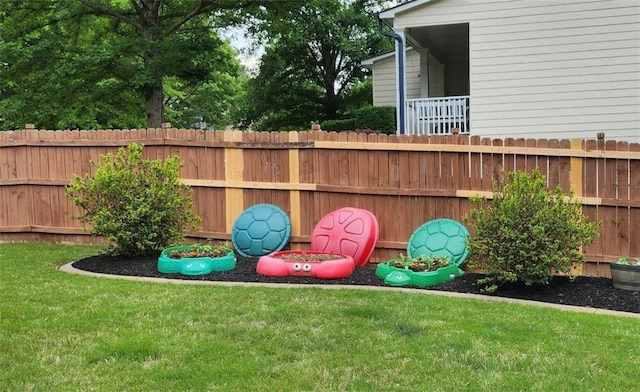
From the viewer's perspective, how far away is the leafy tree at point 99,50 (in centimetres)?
1556

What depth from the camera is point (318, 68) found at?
75.4 feet

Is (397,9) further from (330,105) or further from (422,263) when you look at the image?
(330,105)

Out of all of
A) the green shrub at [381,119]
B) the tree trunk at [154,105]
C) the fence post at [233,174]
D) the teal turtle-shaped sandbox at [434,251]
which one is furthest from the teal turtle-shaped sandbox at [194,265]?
the tree trunk at [154,105]

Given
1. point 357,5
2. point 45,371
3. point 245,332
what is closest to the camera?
point 45,371

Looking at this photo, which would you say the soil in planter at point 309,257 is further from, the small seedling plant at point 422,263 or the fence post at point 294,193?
the fence post at point 294,193

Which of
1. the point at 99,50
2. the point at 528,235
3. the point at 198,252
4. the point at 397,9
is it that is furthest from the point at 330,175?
the point at 99,50

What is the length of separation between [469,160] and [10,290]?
5.08m

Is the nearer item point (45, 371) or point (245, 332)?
point (45, 371)

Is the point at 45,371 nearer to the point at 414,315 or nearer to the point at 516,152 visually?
the point at 414,315

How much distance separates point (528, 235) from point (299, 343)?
2.67 m

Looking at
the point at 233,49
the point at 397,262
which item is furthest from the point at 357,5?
the point at 397,262

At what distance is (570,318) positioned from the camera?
5031 mm

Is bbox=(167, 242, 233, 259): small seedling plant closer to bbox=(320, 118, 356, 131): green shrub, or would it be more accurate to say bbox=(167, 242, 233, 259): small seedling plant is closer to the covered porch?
the covered porch

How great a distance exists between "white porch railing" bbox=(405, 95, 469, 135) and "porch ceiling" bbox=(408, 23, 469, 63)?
150 cm
